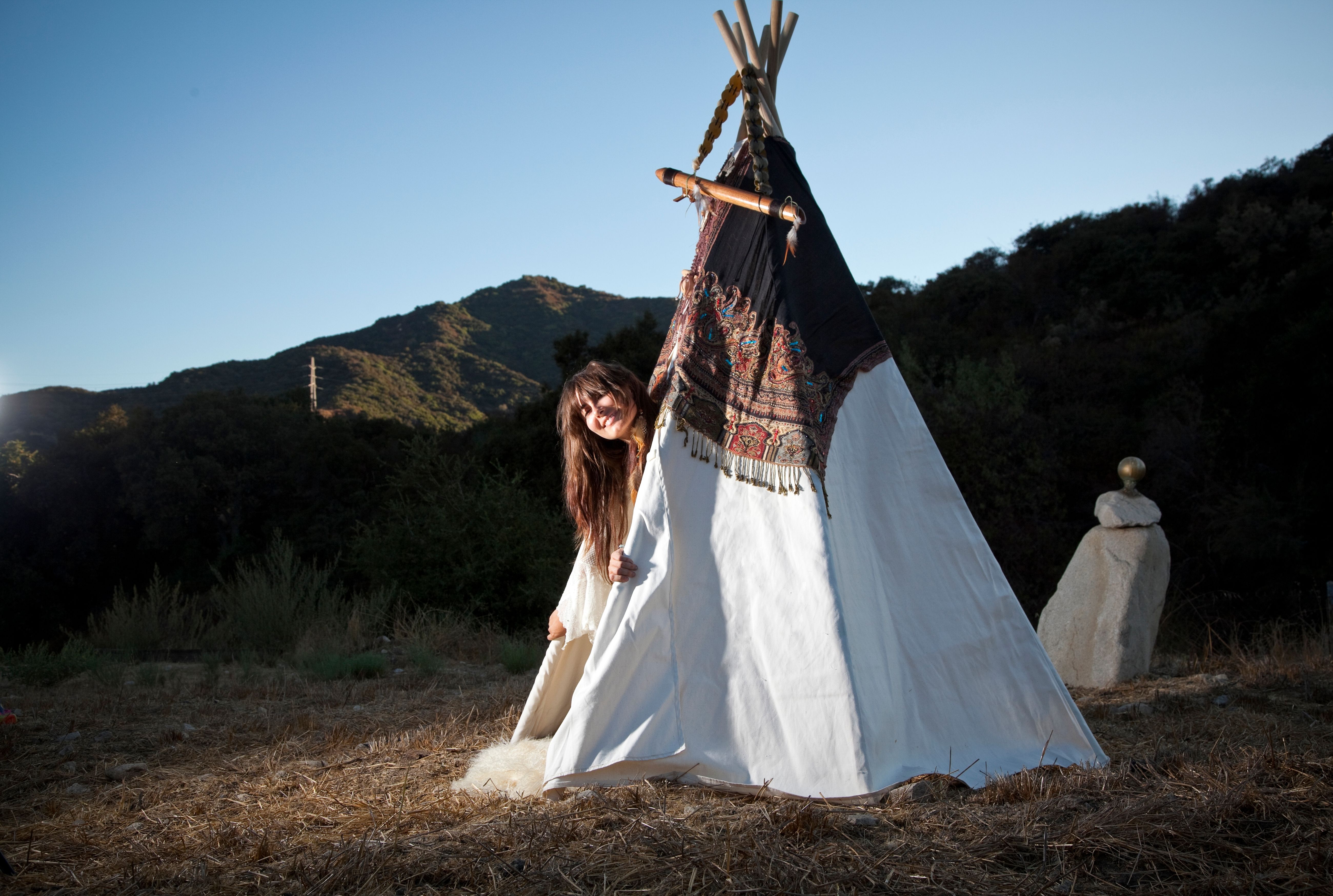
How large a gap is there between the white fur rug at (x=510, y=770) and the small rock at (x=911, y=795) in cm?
A: 90

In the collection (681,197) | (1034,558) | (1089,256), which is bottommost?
(1034,558)

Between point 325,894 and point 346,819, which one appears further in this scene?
point 346,819

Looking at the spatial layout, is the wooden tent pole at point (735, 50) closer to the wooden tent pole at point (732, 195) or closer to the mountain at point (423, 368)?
the wooden tent pole at point (732, 195)

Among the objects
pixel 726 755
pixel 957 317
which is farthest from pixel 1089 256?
pixel 726 755

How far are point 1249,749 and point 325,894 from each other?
244 cm

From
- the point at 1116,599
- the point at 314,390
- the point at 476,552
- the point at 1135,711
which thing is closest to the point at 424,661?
the point at 476,552

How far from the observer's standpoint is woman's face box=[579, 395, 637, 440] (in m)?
2.61

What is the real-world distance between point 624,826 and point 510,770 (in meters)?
0.69

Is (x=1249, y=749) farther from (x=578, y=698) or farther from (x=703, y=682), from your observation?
(x=578, y=698)

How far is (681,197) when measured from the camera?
2.91 metres

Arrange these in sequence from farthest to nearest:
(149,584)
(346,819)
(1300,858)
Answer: (149,584) < (346,819) < (1300,858)

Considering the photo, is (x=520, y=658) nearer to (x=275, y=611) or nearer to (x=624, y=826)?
(x=275, y=611)

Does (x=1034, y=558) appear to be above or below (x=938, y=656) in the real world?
below

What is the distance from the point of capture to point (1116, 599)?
4355 mm
